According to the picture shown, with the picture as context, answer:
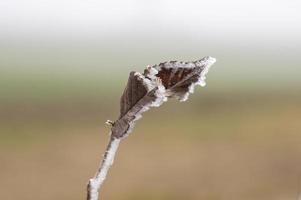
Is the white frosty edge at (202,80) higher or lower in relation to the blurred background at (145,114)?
lower

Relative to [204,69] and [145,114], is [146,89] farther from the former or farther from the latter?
[145,114]

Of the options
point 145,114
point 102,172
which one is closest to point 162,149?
point 145,114

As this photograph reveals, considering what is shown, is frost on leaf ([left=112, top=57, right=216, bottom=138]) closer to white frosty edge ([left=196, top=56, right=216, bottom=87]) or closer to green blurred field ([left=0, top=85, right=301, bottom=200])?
white frosty edge ([left=196, top=56, right=216, bottom=87])

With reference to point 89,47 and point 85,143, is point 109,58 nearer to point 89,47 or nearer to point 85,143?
point 89,47

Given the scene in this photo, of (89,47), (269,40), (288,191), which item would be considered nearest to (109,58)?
(89,47)

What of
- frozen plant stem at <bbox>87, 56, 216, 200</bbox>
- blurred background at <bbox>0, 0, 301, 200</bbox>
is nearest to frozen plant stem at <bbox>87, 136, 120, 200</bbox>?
frozen plant stem at <bbox>87, 56, 216, 200</bbox>

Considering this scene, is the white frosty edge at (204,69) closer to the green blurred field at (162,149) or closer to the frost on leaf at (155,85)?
the frost on leaf at (155,85)

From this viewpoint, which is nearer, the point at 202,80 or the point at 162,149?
the point at 202,80

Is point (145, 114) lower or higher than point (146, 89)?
higher

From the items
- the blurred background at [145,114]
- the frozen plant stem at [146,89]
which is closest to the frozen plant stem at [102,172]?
the frozen plant stem at [146,89]
